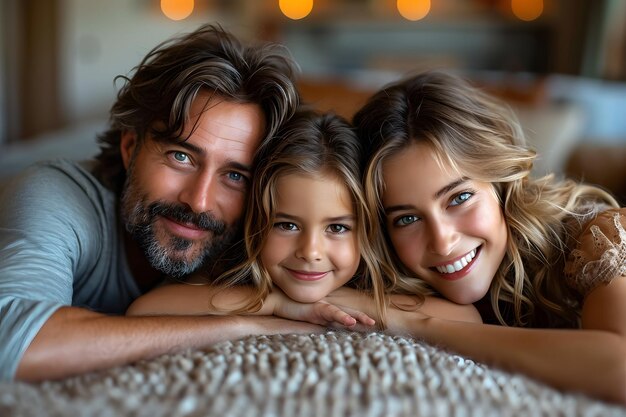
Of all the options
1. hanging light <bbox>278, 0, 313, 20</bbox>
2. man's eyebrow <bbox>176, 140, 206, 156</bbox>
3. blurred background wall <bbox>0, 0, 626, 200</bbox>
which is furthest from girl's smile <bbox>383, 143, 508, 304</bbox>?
hanging light <bbox>278, 0, 313, 20</bbox>

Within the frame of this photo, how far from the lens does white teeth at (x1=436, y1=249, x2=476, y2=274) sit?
1269 mm

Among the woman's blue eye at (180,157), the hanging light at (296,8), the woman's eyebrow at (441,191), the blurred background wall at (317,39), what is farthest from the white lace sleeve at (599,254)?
the hanging light at (296,8)

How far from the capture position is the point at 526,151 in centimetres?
141

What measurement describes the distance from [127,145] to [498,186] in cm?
88

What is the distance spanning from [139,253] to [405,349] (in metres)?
0.82

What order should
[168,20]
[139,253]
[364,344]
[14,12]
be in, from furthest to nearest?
[168,20], [14,12], [139,253], [364,344]

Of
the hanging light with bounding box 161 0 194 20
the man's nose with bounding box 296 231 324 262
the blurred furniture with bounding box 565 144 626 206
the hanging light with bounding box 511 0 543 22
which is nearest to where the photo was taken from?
the man's nose with bounding box 296 231 324 262

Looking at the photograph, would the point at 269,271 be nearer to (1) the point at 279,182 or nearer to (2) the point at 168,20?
(1) the point at 279,182

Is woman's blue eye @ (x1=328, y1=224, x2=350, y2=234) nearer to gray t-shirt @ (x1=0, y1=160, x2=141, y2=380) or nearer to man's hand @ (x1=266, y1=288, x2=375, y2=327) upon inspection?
man's hand @ (x1=266, y1=288, x2=375, y2=327)

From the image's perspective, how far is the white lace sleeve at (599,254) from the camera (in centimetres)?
115

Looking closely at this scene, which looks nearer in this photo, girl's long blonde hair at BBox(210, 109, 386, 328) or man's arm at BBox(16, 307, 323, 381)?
man's arm at BBox(16, 307, 323, 381)

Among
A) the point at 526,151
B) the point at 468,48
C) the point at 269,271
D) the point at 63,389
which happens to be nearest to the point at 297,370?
the point at 63,389

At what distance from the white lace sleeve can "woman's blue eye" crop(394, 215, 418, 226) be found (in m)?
0.31

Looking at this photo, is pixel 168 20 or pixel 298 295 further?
pixel 168 20
